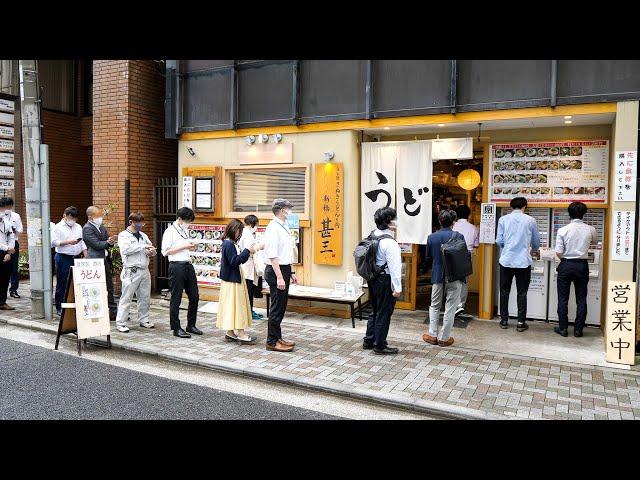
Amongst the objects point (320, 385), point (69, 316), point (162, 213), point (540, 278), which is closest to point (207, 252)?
point (162, 213)

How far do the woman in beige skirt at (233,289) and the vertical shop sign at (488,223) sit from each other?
4209 mm

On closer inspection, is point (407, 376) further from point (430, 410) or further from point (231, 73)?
point (231, 73)

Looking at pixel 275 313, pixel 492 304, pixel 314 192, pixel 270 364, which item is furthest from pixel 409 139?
pixel 270 364

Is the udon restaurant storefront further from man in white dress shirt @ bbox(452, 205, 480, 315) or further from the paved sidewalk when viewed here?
the paved sidewalk

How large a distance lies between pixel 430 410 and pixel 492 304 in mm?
4481

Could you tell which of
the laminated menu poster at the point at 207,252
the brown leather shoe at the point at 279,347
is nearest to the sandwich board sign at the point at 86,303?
the brown leather shoe at the point at 279,347

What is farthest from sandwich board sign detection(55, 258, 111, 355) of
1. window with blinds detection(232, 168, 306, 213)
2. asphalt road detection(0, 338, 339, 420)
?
window with blinds detection(232, 168, 306, 213)

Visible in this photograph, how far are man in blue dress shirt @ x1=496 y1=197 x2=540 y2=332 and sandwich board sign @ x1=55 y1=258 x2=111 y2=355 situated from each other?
21.3 feet

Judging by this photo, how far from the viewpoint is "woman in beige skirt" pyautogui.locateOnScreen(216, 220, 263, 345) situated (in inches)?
295

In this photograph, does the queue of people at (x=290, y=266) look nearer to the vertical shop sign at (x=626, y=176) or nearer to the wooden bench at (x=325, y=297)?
the wooden bench at (x=325, y=297)

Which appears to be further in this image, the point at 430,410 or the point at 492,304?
the point at 492,304

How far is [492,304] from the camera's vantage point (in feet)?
30.6

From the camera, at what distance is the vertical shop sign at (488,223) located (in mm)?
9075

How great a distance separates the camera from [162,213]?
11.4 metres
